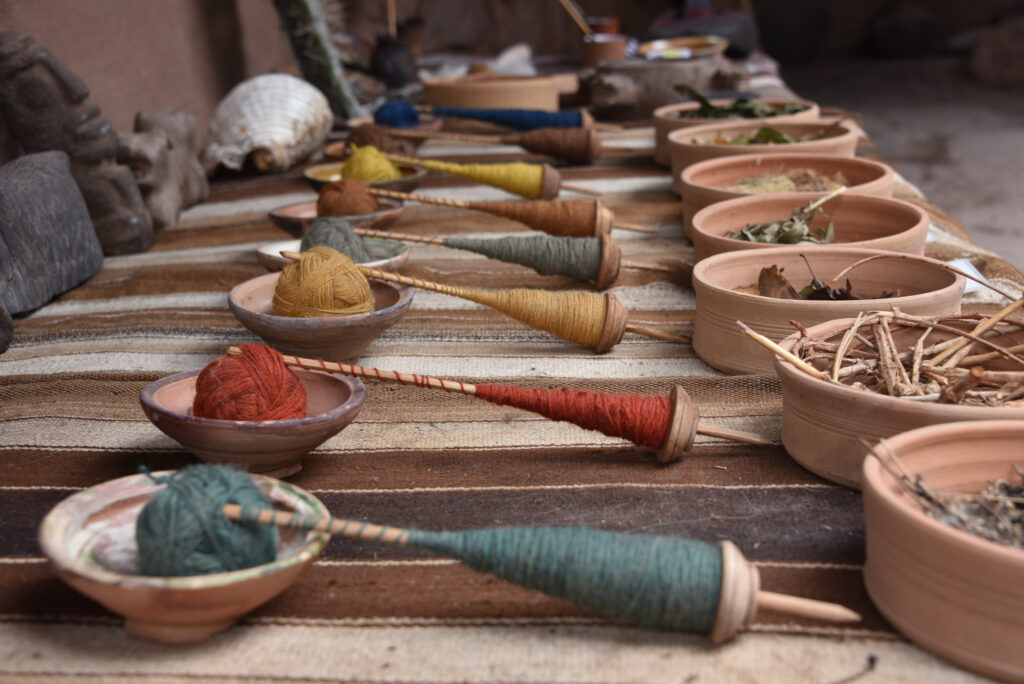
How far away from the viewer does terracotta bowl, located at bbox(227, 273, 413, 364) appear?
5.30 ft

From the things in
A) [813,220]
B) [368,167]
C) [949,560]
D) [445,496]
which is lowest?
Answer: [445,496]

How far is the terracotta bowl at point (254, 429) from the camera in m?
1.22

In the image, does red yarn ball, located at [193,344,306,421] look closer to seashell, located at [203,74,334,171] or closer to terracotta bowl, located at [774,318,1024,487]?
terracotta bowl, located at [774,318,1024,487]

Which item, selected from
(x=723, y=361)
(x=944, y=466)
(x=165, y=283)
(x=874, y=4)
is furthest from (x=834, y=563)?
(x=874, y=4)

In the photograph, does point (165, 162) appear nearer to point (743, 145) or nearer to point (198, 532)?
point (743, 145)

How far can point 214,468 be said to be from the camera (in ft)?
3.43

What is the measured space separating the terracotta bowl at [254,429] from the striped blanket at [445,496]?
92 millimetres

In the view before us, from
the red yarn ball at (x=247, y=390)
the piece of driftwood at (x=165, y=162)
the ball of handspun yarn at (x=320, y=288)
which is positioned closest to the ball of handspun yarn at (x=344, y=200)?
the ball of handspun yarn at (x=320, y=288)

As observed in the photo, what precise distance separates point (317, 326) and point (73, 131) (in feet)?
4.11

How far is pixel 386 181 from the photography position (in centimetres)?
264

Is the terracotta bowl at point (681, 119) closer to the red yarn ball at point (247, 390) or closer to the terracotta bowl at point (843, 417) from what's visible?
the terracotta bowl at point (843, 417)

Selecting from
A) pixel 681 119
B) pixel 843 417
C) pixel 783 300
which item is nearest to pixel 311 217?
pixel 783 300

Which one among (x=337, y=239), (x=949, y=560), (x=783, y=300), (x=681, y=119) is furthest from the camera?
(x=681, y=119)

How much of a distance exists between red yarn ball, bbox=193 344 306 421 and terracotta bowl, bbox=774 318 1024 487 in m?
0.71
